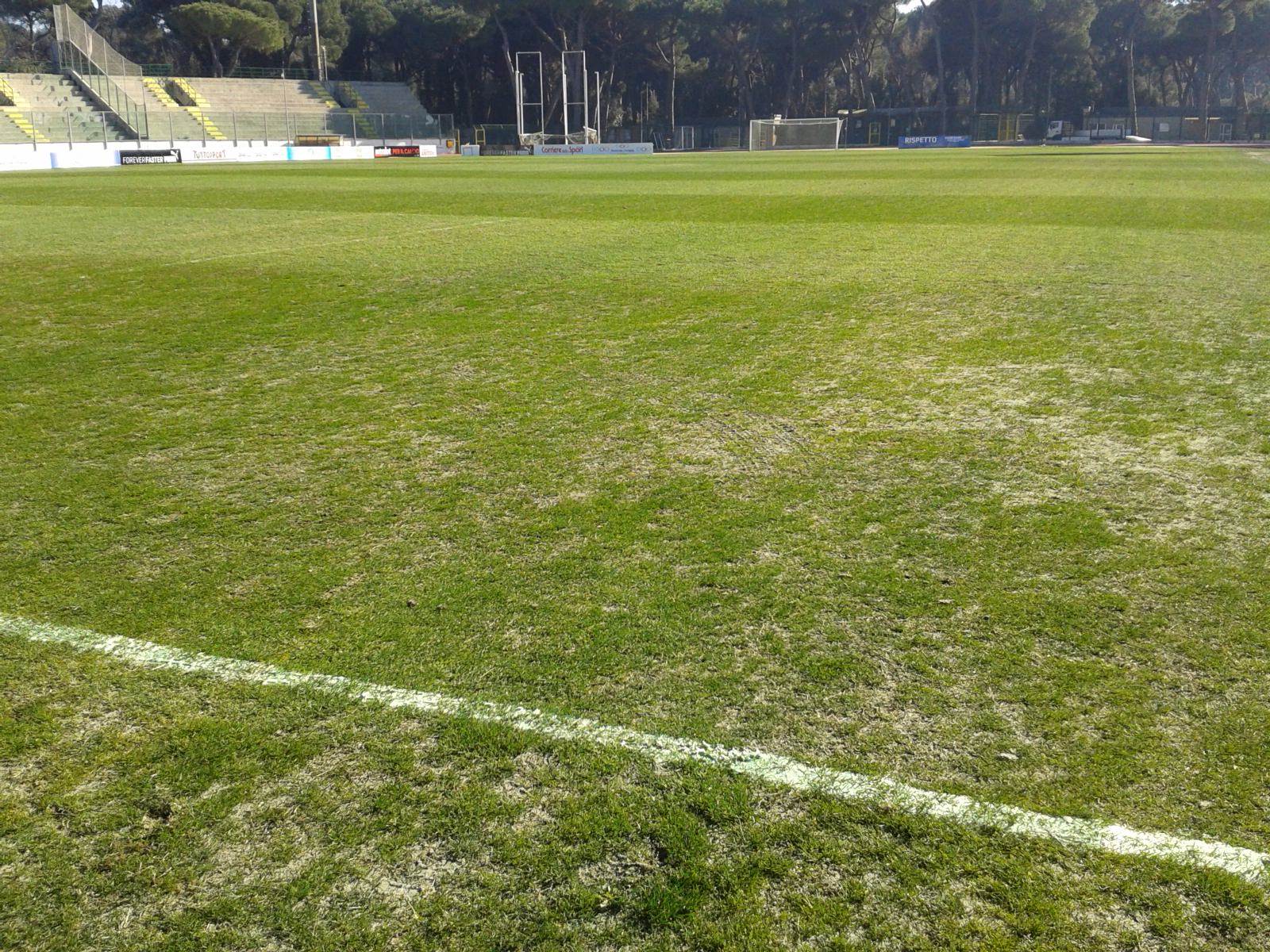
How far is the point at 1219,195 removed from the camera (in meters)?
18.8

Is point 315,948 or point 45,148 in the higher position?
point 45,148

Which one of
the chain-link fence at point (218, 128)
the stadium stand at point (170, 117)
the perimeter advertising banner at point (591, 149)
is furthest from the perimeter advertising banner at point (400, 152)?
the stadium stand at point (170, 117)

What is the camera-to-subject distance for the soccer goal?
66.3 meters

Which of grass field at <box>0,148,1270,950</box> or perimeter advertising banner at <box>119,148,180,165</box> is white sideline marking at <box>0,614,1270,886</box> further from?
perimeter advertising banner at <box>119,148,180,165</box>

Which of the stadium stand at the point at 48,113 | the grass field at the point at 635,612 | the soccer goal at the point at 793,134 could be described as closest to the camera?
the grass field at the point at 635,612

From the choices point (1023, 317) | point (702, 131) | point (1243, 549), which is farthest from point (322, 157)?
point (1243, 549)

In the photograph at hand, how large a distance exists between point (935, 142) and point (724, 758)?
3165 inches

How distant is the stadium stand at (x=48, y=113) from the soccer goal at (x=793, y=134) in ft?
123

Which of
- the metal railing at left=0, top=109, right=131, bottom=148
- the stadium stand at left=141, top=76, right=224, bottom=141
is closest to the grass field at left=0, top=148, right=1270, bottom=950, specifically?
the metal railing at left=0, top=109, right=131, bottom=148

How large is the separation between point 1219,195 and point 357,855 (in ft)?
68.4

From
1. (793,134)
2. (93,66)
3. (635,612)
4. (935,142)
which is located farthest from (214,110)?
(635,612)

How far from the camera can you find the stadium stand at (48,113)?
42.7m

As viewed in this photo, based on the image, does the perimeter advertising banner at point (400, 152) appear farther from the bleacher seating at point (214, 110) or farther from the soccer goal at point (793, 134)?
the soccer goal at point (793, 134)

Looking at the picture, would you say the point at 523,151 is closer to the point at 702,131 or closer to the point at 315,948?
the point at 702,131
